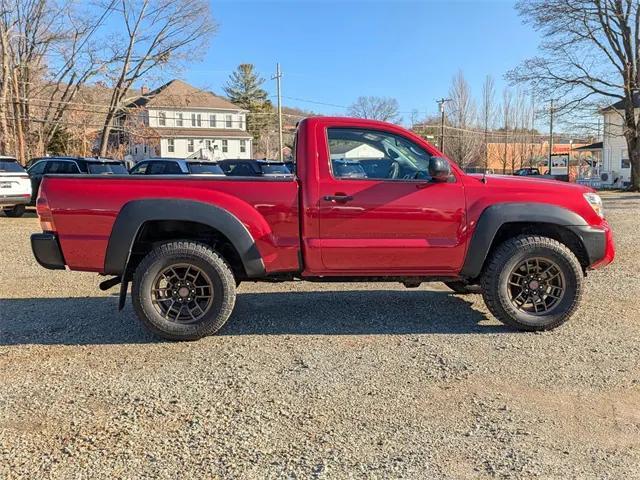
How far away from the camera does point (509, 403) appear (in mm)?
3568

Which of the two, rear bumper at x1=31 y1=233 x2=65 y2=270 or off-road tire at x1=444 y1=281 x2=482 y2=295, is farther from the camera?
off-road tire at x1=444 y1=281 x2=482 y2=295

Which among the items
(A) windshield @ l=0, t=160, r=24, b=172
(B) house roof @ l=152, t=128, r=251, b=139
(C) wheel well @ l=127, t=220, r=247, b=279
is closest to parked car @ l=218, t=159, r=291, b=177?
(A) windshield @ l=0, t=160, r=24, b=172

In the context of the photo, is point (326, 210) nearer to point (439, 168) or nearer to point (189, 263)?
point (439, 168)

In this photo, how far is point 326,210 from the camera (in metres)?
4.73

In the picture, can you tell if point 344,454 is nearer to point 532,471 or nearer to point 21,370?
point 532,471

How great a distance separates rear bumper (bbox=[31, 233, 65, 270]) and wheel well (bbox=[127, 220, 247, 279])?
596 mm

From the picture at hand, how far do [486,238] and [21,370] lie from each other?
3.98m

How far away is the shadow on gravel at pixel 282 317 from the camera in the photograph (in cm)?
507

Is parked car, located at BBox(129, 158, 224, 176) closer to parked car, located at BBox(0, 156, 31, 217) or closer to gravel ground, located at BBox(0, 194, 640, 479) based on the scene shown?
parked car, located at BBox(0, 156, 31, 217)

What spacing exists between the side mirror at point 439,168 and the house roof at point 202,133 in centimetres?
5933

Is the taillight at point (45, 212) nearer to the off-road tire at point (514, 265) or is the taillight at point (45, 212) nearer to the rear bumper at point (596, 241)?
the off-road tire at point (514, 265)

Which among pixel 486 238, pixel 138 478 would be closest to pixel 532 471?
pixel 138 478

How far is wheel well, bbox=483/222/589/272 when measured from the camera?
16.6 feet

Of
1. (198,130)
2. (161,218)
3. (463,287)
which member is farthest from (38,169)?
(198,130)
